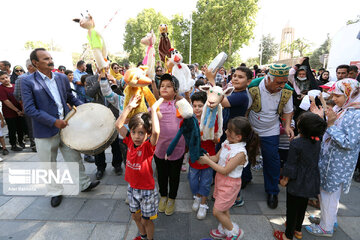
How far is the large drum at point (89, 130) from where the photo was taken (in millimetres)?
2590

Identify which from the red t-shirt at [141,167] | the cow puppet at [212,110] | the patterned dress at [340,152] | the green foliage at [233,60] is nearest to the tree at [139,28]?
the green foliage at [233,60]

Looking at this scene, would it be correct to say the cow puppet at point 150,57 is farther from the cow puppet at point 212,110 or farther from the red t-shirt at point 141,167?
the red t-shirt at point 141,167

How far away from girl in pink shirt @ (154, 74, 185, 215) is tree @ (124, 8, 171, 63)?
3473 centimetres

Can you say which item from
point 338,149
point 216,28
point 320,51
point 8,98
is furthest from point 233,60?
point 320,51

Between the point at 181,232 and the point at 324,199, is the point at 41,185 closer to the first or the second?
the point at 181,232

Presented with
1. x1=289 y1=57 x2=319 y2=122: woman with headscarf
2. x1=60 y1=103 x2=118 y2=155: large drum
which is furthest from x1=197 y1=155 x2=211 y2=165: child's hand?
x1=289 y1=57 x2=319 y2=122: woman with headscarf

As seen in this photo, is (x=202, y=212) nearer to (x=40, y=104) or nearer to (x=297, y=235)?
(x=297, y=235)

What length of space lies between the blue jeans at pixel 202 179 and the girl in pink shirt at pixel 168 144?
0.22 meters

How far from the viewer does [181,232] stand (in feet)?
7.84

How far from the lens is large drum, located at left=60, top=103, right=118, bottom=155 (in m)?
2.59

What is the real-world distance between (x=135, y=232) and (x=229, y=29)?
984 inches

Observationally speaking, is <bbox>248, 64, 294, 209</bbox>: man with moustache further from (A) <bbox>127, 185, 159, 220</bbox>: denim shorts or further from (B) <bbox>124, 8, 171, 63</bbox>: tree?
(B) <bbox>124, 8, 171, 63</bbox>: tree

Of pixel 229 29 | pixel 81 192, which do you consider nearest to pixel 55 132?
pixel 81 192

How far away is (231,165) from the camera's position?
2.01 metres
